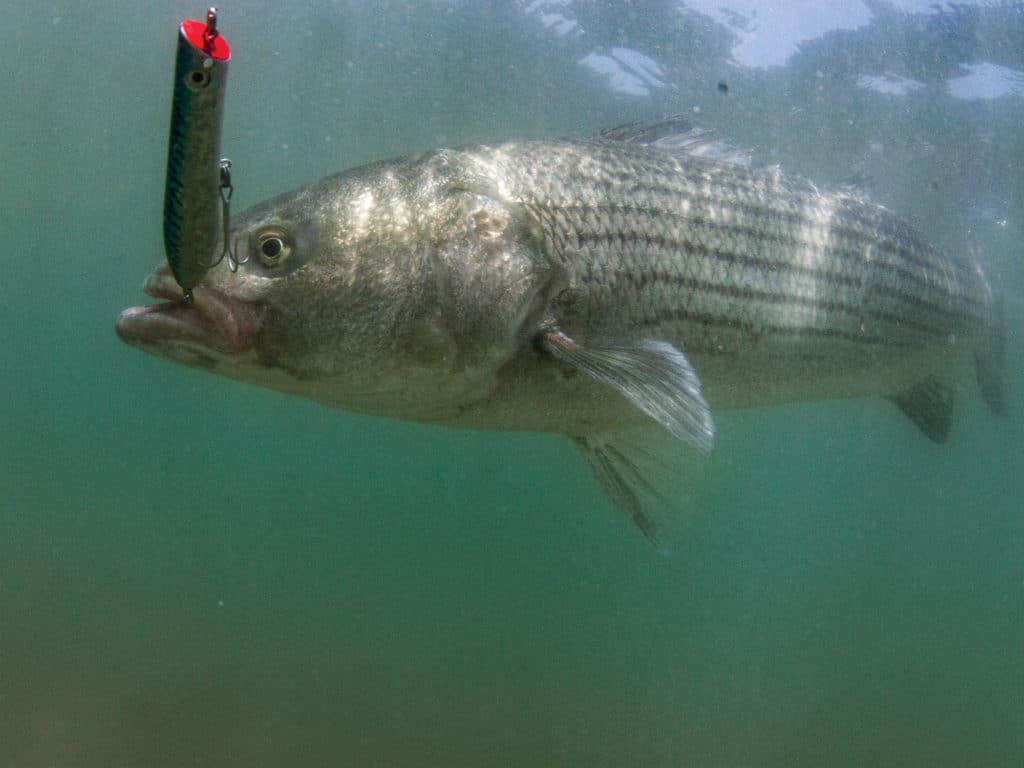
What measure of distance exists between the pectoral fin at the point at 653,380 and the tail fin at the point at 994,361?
13.2ft

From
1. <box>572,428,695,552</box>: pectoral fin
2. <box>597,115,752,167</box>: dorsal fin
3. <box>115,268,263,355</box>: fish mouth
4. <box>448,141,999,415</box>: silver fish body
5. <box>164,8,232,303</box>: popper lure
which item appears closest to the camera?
<box>164,8,232,303</box>: popper lure

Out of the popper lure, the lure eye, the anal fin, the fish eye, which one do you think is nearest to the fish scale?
the fish eye

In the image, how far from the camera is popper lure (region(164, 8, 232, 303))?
62.3 inches

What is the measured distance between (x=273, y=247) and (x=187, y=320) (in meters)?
0.38

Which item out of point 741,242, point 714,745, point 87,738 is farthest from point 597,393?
point 714,745

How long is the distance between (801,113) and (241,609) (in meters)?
16.3

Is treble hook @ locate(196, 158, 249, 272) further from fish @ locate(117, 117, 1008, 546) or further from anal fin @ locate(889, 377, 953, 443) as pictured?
anal fin @ locate(889, 377, 953, 443)

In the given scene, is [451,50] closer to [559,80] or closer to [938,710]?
[559,80]

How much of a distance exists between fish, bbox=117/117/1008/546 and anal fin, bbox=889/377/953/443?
1482 mm

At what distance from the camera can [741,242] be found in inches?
133

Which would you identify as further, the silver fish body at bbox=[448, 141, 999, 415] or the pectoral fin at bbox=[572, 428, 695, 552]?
the pectoral fin at bbox=[572, 428, 695, 552]

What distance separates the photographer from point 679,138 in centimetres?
370

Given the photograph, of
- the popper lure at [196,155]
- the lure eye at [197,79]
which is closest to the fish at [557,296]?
the popper lure at [196,155]

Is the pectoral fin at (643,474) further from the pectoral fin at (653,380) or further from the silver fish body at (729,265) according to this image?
the pectoral fin at (653,380)
